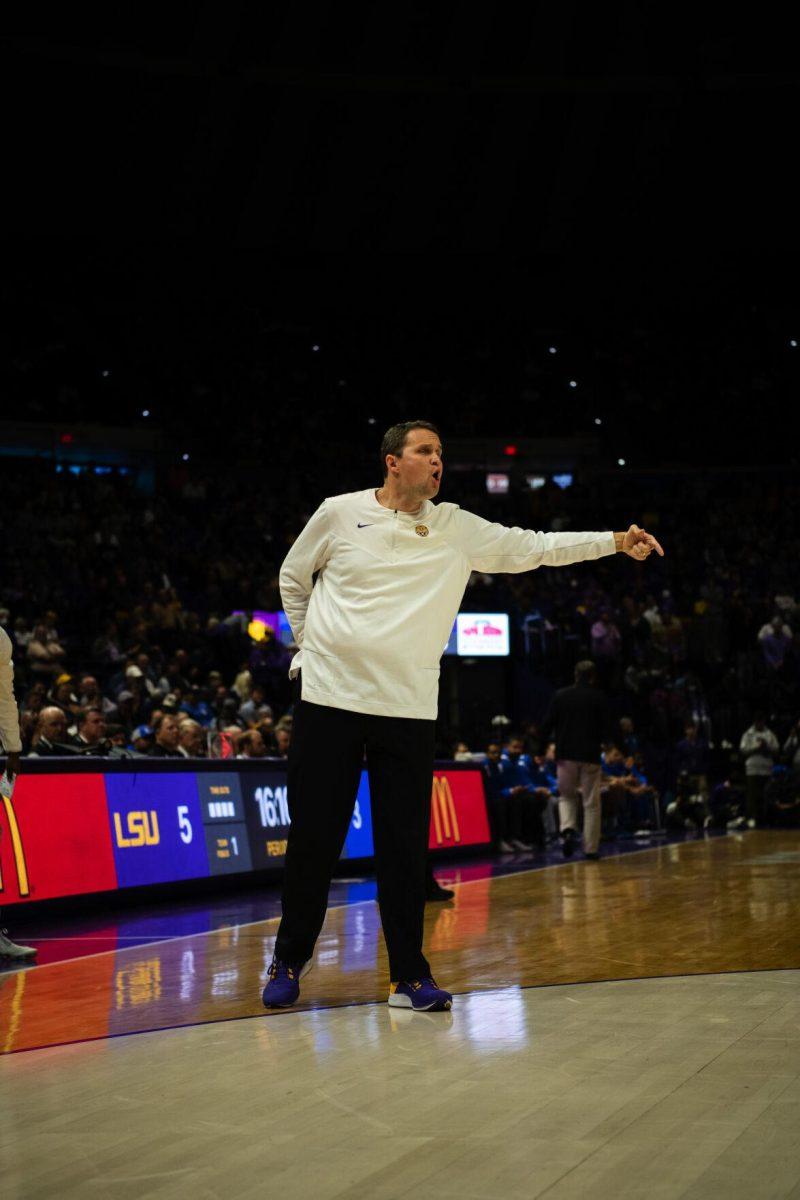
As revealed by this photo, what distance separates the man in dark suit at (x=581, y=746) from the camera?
13.8 m

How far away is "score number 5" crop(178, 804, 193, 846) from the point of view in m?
10.3

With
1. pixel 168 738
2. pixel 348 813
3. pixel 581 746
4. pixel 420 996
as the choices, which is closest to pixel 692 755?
pixel 581 746

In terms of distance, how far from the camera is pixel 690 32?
2838 centimetres

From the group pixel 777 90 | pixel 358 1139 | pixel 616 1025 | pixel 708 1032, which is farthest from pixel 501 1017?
pixel 777 90

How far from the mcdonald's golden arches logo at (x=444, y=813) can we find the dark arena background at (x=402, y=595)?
6 centimetres

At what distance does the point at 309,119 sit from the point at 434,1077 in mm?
29293

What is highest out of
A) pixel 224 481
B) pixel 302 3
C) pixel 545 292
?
pixel 302 3

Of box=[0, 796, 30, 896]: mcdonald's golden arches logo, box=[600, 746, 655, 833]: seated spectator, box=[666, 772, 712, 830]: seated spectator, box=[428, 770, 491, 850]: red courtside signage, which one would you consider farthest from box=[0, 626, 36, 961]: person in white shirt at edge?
box=[666, 772, 712, 830]: seated spectator

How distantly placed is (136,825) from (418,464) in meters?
5.53

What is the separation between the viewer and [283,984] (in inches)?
193

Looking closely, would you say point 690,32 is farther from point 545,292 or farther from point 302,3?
point 545,292

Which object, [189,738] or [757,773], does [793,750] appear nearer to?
[757,773]

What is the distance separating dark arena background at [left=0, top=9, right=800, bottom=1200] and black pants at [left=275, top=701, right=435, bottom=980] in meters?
0.03

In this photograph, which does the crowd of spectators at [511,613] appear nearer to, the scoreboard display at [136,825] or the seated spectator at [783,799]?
the seated spectator at [783,799]
